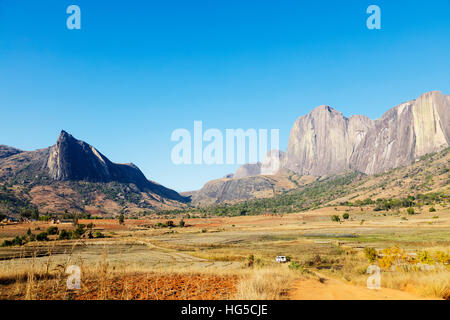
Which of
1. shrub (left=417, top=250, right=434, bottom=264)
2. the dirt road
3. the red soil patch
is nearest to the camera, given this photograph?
the red soil patch

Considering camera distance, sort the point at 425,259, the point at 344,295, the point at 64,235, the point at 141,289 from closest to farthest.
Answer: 1. the point at 344,295
2. the point at 141,289
3. the point at 425,259
4. the point at 64,235

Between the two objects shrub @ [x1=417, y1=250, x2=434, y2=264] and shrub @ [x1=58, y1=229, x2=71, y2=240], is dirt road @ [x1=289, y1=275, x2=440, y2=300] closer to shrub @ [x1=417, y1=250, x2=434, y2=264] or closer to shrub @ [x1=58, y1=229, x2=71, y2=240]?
shrub @ [x1=417, y1=250, x2=434, y2=264]

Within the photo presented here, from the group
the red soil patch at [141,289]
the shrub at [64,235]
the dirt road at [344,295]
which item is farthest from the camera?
the shrub at [64,235]

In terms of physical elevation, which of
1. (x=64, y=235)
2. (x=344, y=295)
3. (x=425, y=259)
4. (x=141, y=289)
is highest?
(x=141, y=289)

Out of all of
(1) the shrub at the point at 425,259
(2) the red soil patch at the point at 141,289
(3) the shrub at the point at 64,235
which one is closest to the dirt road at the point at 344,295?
(2) the red soil patch at the point at 141,289

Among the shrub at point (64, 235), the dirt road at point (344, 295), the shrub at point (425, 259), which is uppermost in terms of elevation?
the dirt road at point (344, 295)

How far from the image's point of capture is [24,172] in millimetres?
186375

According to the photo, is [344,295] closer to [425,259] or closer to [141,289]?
[141,289]

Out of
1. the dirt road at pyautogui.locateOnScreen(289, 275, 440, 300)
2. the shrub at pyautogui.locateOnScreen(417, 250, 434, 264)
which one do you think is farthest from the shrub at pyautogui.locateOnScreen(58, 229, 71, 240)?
the shrub at pyautogui.locateOnScreen(417, 250, 434, 264)

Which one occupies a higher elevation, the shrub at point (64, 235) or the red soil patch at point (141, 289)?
the red soil patch at point (141, 289)

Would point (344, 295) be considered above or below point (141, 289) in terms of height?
below

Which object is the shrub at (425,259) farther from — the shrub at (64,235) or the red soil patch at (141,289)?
the shrub at (64,235)

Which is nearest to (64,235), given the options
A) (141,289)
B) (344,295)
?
(141,289)

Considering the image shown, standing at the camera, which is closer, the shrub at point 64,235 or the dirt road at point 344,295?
the dirt road at point 344,295
